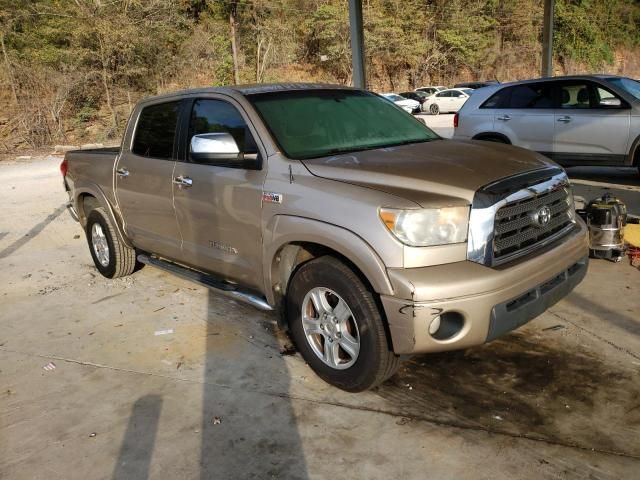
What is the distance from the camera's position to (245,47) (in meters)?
38.1

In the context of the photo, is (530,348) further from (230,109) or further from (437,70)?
(437,70)

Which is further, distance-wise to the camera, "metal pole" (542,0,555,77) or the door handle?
"metal pole" (542,0,555,77)

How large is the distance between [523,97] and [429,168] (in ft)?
21.5

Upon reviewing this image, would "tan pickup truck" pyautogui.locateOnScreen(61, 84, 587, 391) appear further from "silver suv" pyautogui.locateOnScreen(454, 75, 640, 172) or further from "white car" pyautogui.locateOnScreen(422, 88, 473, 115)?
"white car" pyautogui.locateOnScreen(422, 88, 473, 115)

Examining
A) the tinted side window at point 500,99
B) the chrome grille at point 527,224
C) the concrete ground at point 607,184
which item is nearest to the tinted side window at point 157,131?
the chrome grille at point 527,224

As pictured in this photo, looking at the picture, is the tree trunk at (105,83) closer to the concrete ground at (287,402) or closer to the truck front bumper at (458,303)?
the concrete ground at (287,402)

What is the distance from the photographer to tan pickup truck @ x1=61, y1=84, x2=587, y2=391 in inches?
114

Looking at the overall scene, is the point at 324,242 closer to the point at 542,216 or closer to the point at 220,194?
the point at 220,194

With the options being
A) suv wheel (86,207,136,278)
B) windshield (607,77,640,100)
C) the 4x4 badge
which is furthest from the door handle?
windshield (607,77,640,100)

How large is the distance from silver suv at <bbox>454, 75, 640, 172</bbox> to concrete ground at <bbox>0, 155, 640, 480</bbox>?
3922 millimetres

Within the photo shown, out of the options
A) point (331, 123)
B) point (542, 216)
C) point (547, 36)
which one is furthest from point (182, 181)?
point (547, 36)

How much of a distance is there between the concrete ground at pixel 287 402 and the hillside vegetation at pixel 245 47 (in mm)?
18794

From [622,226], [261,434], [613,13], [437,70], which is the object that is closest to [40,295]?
[261,434]

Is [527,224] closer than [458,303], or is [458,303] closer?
[458,303]
